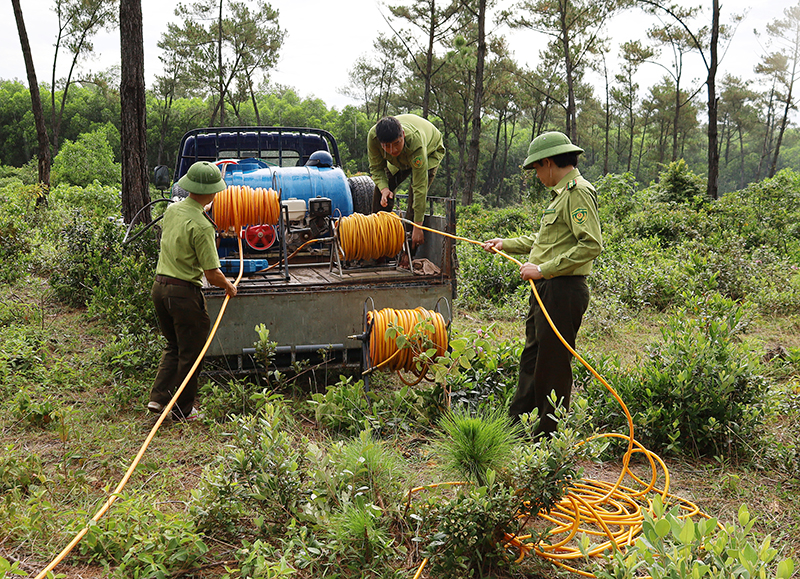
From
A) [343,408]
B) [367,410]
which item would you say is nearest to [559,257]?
[367,410]

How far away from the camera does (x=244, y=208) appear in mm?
5941

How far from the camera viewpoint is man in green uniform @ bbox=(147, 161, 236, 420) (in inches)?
189

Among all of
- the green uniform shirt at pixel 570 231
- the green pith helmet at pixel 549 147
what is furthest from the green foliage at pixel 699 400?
the green pith helmet at pixel 549 147

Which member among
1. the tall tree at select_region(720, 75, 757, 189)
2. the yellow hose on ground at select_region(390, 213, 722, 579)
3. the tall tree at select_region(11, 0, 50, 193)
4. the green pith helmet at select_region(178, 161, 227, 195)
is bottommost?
the yellow hose on ground at select_region(390, 213, 722, 579)

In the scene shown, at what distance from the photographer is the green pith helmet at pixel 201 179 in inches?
189

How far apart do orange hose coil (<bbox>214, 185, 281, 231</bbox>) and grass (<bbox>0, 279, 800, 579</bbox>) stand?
1.66 meters

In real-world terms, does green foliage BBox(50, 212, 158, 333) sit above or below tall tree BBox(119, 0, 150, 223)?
below

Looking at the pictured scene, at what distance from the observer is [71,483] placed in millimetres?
3822

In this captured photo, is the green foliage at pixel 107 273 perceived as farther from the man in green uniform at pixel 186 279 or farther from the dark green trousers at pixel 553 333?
the dark green trousers at pixel 553 333

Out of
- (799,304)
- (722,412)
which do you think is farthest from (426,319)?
(799,304)

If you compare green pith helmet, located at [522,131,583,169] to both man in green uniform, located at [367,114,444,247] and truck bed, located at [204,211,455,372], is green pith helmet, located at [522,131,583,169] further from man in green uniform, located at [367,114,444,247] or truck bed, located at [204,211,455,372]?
man in green uniform, located at [367,114,444,247]

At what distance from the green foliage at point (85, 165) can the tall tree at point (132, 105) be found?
32055 millimetres

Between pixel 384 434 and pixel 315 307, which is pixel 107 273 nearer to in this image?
pixel 315 307

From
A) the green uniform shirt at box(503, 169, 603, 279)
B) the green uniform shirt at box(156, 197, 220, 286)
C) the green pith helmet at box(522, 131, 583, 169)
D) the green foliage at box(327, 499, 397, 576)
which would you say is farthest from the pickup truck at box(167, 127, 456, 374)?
the green foliage at box(327, 499, 397, 576)
